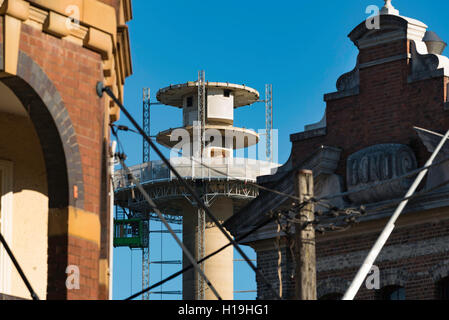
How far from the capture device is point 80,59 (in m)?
15.6

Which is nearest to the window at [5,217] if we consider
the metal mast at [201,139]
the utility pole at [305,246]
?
the utility pole at [305,246]

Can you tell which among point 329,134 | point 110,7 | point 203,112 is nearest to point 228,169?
point 203,112

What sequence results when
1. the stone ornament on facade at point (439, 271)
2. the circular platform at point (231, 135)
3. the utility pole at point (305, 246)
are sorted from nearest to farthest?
the utility pole at point (305, 246)
the stone ornament on facade at point (439, 271)
the circular platform at point (231, 135)

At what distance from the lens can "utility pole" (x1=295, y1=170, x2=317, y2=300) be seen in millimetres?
16047

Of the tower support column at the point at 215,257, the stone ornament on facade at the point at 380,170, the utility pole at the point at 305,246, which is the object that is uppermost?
the tower support column at the point at 215,257

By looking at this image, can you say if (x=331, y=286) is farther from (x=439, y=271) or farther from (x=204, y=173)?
(x=204, y=173)

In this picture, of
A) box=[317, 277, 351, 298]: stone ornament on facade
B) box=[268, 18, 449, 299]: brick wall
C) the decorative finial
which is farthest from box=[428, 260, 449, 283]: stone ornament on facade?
the decorative finial

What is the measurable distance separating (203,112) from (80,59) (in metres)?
48.6

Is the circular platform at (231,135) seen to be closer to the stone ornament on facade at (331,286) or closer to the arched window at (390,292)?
the stone ornament on facade at (331,286)

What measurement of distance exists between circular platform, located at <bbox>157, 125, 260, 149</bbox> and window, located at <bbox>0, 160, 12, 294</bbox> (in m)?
47.1

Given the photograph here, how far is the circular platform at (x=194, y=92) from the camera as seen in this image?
6556cm

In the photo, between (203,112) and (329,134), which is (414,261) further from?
(203,112)

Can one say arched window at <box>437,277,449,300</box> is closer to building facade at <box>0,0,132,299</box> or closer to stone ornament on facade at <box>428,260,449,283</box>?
stone ornament on facade at <box>428,260,449,283</box>

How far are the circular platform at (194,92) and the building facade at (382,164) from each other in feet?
122
